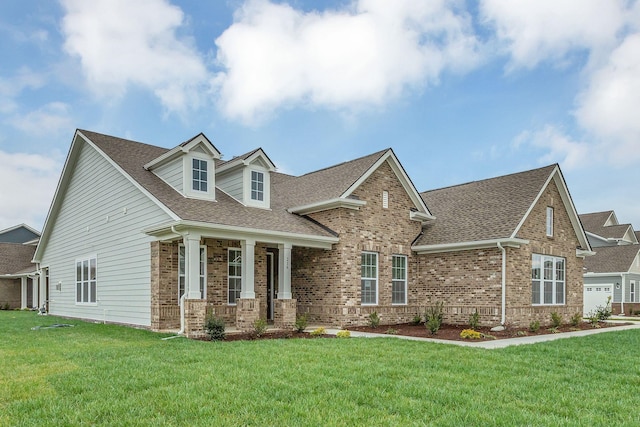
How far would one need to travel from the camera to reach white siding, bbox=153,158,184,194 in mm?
14876

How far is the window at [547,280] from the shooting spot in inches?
700

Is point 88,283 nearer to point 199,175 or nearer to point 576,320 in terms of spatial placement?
point 199,175

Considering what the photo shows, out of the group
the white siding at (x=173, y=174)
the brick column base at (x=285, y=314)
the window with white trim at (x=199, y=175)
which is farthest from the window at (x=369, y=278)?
the white siding at (x=173, y=174)

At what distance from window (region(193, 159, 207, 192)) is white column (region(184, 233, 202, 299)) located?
2.68 metres

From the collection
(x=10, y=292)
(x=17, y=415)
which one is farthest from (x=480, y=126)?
(x=10, y=292)

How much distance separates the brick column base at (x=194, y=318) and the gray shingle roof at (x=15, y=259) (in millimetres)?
22292

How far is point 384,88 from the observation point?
666 inches

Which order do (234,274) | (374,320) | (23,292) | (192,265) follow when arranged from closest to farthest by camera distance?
(192,265) < (234,274) < (374,320) < (23,292)

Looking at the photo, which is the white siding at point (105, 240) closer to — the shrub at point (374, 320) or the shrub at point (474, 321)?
the shrub at point (374, 320)

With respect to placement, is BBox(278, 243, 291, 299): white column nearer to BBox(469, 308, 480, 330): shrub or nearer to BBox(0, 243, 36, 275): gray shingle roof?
BBox(469, 308, 480, 330): shrub

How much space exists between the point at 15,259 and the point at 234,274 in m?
24.4

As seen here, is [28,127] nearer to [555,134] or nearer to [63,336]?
[63,336]

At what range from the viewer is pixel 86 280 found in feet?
60.4

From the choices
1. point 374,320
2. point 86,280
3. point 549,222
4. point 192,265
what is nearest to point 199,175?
point 192,265
